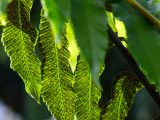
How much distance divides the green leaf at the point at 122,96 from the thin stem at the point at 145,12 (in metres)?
0.23

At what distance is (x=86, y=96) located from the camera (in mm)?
754

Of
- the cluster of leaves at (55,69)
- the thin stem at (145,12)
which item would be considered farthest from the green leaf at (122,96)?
the thin stem at (145,12)

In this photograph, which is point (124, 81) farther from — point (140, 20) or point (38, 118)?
point (38, 118)

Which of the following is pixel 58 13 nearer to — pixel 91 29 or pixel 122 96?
pixel 91 29

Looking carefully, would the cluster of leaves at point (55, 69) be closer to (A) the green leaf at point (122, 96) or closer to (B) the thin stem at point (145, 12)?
(A) the green leaf at point (122, 96)

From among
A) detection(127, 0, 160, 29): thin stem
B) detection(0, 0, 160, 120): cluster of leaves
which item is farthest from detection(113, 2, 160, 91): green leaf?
detection(0, 0, 160, 120): cluster of leaves

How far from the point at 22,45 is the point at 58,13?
0.77ft

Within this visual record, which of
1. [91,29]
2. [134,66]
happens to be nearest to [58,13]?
[91,29]

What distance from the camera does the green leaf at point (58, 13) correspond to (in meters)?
0.50

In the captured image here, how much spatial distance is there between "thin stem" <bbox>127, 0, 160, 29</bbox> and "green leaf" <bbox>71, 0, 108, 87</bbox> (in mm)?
40

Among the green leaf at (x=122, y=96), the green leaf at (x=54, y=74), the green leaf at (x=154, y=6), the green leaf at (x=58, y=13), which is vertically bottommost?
the green leaf at (x=122, y=96)

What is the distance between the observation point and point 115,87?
79 cm

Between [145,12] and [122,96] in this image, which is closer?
[145,12]

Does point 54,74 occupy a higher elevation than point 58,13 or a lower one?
lower
